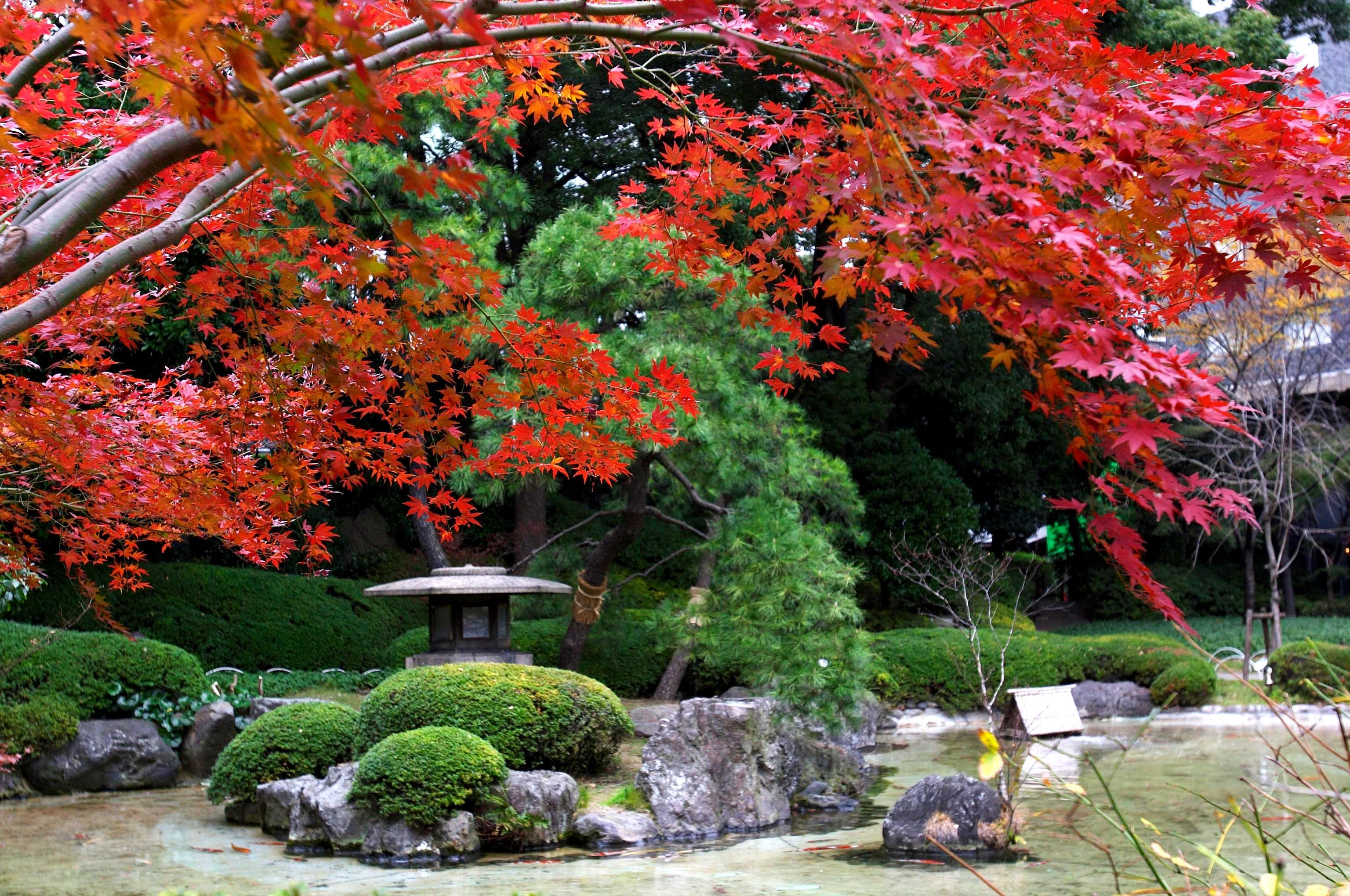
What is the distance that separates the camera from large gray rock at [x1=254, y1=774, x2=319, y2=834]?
641 centimetres

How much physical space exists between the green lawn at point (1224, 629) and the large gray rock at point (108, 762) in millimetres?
12464

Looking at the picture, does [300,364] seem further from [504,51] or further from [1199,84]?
[1199,84]

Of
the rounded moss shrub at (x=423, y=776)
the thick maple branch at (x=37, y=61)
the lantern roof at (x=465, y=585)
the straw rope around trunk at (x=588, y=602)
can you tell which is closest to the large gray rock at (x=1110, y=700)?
the straw rope around trunk at (x=588, y=602)

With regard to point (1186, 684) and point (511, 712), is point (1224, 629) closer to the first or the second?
point (1186, 684)

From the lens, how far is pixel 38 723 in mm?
7922

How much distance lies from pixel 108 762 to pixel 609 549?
4.18 m

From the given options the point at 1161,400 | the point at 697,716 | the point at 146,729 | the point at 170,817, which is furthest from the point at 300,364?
the point at 146,729

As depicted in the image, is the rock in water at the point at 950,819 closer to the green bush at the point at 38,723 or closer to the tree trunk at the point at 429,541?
the green bush at the point at 38,723

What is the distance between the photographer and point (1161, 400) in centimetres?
195

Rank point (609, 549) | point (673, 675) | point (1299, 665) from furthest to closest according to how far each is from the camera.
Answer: point (1299, 665)
point (673, 675)
point (609, 549)

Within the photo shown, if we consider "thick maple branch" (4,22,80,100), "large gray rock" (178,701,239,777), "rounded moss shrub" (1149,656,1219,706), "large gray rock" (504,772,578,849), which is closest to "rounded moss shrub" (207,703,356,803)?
"large gray rock" (504,772,578,849)

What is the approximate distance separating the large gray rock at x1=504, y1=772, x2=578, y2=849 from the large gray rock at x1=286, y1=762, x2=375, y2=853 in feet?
2.53

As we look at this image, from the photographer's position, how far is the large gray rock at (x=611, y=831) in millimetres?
6121

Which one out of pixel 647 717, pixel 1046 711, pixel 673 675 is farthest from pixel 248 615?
pixel 1046 711
